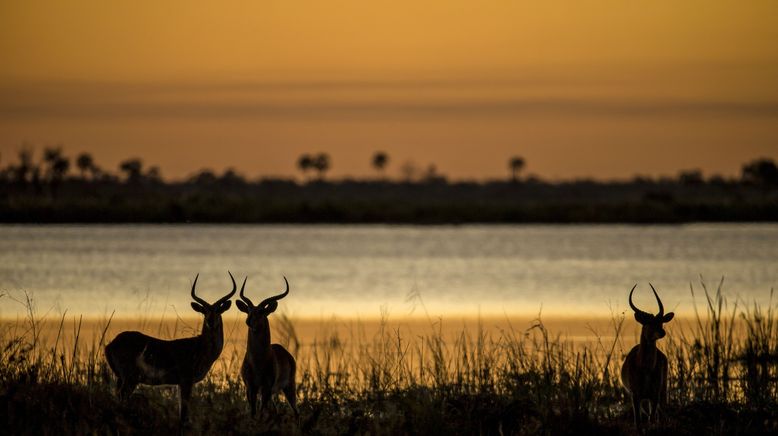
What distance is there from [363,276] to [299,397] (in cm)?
2726

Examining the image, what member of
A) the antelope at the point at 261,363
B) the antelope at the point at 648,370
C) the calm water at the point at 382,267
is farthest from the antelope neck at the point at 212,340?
the calm water at the point at 382,267

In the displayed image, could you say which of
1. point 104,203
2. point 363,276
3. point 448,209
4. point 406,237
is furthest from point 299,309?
point 448,209

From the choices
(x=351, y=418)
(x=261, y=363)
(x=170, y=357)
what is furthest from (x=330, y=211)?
(x=351, y=418)

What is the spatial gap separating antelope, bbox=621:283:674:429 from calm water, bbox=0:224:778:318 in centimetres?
659

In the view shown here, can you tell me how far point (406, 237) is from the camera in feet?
235

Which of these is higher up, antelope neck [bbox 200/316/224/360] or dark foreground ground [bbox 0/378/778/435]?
antelope neck [bbox 200/316/224/360]

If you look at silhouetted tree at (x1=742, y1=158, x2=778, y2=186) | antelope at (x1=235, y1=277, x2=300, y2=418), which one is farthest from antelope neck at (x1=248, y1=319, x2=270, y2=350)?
silhouetted tree at (x1=742, y1=158, x2=778, y2=186)

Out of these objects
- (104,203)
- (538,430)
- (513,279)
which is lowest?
(538,430)

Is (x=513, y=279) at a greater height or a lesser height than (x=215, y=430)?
greater

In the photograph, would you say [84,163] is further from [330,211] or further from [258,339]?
[258,339]

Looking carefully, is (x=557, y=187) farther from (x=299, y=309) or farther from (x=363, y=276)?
(x=299, y=309)

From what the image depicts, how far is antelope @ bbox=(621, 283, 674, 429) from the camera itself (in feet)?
36.9

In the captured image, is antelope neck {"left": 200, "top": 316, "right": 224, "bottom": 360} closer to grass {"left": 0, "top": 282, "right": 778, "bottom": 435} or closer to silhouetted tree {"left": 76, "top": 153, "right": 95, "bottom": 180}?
grass {"left": 0, "top": 282, "right": 778, "bottom": 435}

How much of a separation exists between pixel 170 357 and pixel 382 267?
34.0 m
